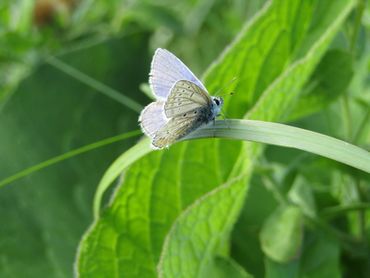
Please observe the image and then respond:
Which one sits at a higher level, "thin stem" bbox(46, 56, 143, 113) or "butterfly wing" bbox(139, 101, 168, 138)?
"thin stem" bbox(46, 56, 143, 113)

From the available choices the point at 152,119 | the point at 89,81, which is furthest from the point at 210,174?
the point at 89,81

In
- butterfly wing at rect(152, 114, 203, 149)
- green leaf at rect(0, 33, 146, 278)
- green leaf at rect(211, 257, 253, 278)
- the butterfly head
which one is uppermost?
green leaf at rect(0, 33, 146, 278)

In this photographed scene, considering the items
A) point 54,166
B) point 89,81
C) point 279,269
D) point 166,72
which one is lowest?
point 279,269

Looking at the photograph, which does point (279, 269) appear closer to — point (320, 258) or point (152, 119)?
point (320, 258)

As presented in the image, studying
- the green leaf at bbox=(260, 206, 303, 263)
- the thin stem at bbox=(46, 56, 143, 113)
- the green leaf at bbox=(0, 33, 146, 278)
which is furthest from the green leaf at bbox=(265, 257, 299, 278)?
the thin stem at bbox=(46, 56, 143, 113)

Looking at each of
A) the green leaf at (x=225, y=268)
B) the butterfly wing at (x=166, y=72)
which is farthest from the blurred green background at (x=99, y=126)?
the butterfly wing at (x=166, y=72)

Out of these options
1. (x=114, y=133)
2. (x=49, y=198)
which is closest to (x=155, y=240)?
(x=49, y=198)

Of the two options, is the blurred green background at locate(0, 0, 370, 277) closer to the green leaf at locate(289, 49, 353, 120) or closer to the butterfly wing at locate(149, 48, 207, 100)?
the green leaf at locate(289, 49, 353, 120)
